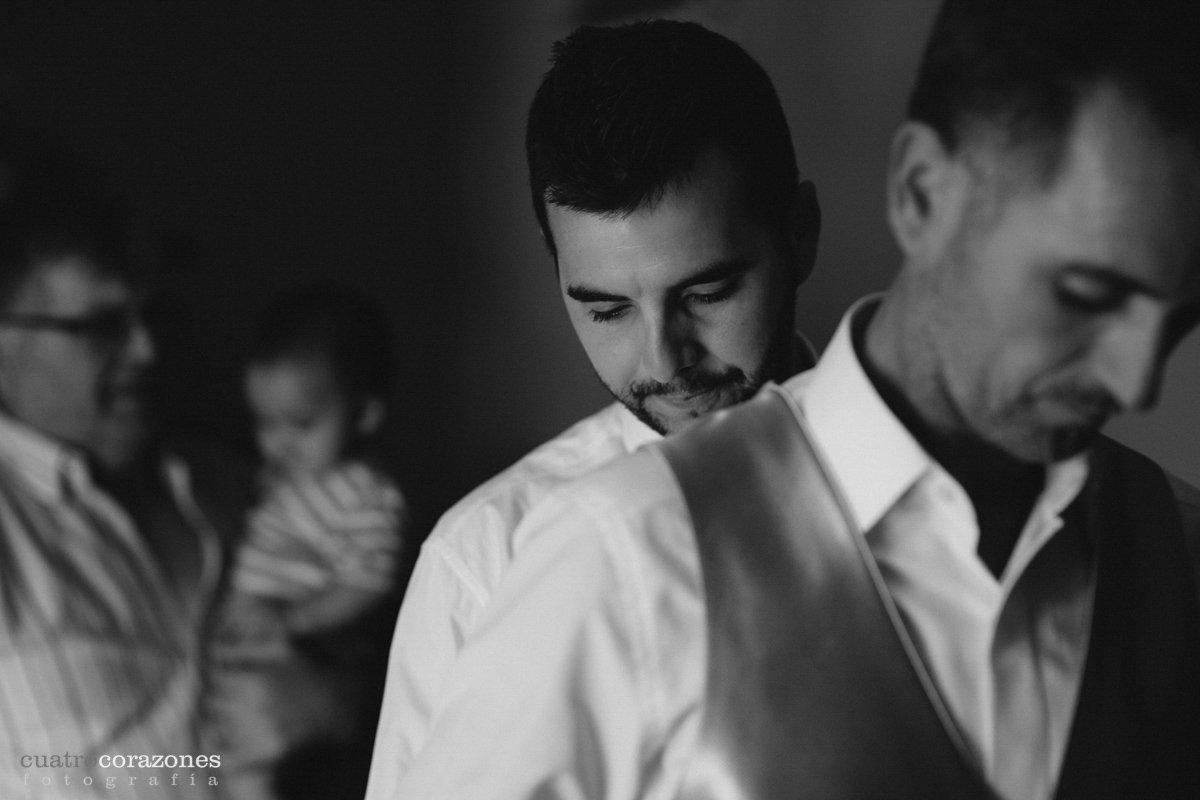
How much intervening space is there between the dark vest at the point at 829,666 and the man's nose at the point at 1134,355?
0.11 m

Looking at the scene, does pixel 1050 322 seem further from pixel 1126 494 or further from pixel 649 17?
pixel 649 17

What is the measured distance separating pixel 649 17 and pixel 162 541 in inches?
25.8

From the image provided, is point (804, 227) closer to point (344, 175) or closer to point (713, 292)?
point (713, 292)

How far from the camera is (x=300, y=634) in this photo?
3.66ft

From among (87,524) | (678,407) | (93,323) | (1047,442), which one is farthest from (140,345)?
(1047,442)

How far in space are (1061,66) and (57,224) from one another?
902 millimetres

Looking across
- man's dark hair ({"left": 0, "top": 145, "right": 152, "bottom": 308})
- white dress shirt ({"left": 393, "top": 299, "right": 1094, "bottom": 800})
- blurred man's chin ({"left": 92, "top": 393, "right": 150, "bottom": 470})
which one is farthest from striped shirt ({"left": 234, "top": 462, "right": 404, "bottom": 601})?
white dress shirt ({"left": 393, "top": 299, "right": 1094, "bottom": 800})

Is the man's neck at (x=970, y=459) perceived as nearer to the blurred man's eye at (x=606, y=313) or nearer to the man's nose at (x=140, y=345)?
the blurred man's eye at (x=606, y=313)

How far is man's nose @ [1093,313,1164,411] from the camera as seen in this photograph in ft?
1.85

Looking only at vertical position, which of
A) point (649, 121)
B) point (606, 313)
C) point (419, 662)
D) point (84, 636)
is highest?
point (649, 121)

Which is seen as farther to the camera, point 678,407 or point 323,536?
point 323,536

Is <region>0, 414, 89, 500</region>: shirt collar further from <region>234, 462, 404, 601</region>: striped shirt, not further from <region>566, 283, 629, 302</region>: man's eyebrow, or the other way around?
<region>566, 283, 629, 302</region>: man's eyebrow

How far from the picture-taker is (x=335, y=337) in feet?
3.85

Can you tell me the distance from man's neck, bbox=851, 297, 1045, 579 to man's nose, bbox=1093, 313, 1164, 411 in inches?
2.7
